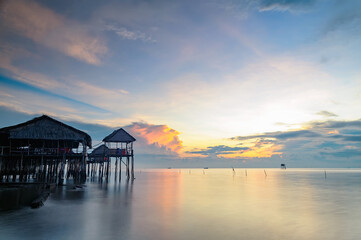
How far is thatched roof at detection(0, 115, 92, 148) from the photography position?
28922 mm

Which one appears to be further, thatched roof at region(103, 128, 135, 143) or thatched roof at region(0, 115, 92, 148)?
thatched roof at region(103, 128, 135, 143)

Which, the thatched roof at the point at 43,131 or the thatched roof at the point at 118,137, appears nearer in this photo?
the thatched roof at the point at 43,131

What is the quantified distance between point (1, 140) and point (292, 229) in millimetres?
35703

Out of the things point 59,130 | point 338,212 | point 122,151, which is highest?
point 59,130

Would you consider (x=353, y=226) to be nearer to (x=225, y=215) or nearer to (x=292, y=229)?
(x=292, y=229)

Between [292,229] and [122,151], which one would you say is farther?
[122,151]

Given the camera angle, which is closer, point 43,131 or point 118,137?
point 43,131

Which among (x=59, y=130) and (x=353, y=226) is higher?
(x=59, y=130)

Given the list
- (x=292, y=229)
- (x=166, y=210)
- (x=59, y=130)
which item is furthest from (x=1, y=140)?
(x=292, y=229)

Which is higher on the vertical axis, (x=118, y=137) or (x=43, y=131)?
(x=43, y=131)

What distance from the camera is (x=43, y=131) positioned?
3006 cm

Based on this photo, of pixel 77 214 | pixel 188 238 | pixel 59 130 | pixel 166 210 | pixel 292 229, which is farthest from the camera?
pixel 59 130

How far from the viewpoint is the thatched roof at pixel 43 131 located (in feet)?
94.9

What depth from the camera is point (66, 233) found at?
11297 millimetres
